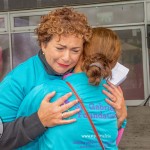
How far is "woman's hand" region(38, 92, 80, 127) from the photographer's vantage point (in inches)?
73.2

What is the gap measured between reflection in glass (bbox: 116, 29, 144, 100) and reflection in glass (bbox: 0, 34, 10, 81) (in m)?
3.21

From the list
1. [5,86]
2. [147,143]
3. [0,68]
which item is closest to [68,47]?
[5,86]

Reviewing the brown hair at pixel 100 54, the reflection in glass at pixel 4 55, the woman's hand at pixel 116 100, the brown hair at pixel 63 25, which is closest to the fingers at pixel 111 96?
the woman's hand at pixel 116 100

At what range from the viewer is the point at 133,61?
31.1 feet

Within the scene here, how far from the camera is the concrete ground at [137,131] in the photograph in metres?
6.55

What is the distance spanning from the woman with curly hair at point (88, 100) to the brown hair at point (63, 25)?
0.07m

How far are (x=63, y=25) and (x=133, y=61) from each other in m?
7.74

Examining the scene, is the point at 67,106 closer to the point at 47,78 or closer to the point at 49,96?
the point at 49,96

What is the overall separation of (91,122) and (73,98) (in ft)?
0.50

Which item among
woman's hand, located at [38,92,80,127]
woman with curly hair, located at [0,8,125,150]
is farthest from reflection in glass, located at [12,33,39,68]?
woman's hand, located at [38,92,80,127]

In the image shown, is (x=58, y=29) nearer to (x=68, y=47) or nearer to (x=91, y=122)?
(x=68, y=47)

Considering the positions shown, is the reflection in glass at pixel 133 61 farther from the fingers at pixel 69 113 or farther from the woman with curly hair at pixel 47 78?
the fingers at pixel 69 113

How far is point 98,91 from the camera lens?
194 cm

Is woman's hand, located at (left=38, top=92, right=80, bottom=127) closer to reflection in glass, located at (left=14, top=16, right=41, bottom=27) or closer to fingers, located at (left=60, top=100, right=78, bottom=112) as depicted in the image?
fingers, located at (left=60, top=100, right=78, bottom=112)
